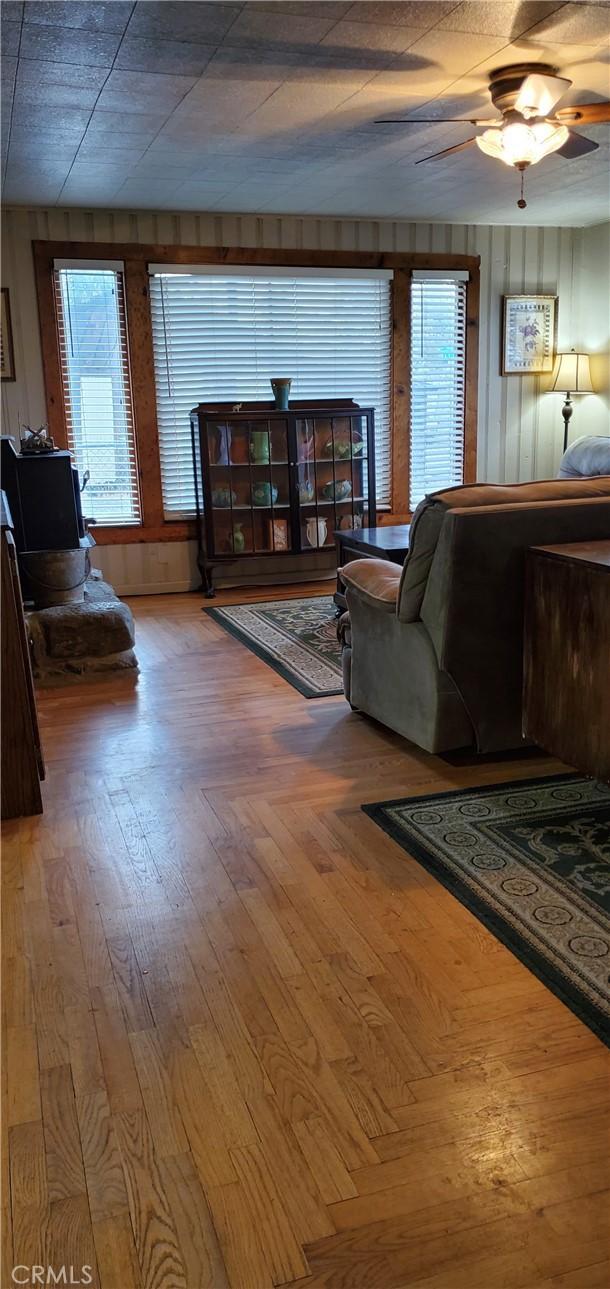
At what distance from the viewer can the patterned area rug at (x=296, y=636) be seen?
426cm

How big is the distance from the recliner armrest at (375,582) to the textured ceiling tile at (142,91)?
6.44ft

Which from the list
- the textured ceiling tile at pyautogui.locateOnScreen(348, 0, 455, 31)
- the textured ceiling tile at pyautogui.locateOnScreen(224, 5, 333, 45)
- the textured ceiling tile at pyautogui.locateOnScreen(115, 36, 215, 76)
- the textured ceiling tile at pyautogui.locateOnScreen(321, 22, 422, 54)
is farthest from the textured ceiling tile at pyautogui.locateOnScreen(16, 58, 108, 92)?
the textured ceiling tile at pyautogui.locateOnScreen(348, 0, 455, 31)

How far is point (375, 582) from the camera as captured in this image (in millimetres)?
3293

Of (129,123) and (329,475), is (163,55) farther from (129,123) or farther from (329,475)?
(329,475)

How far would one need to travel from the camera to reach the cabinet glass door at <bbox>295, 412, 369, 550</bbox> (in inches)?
248

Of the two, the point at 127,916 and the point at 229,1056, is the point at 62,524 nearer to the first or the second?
the point at 127,916

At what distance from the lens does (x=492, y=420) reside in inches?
285

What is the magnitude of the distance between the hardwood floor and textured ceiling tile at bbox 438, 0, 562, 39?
2548 mm

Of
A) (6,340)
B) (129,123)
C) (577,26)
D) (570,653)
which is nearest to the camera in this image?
(570,653)

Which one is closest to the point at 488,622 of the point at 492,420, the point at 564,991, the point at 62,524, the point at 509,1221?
the point at 564,991

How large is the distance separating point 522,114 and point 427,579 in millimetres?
1973

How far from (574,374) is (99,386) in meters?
3.59

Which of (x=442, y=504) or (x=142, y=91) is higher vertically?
(x=142, y=91)

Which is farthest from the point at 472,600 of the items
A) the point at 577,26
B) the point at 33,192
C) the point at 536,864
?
the point at 33,192
